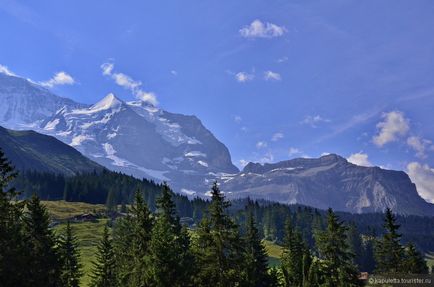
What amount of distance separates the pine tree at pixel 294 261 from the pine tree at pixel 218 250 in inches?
1147

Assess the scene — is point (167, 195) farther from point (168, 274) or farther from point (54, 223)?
point (54, 223)

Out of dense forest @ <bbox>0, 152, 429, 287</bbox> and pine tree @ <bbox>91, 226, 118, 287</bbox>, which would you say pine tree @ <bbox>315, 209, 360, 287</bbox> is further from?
pine tree @ <bbox>91, 226, 118, 287</bbox>

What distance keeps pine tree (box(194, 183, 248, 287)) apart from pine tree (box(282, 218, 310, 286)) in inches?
1147

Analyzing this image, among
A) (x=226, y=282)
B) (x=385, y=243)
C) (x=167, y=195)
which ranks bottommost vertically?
(x=226, y=282)

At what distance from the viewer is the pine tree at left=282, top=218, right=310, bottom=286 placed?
75.1 metres

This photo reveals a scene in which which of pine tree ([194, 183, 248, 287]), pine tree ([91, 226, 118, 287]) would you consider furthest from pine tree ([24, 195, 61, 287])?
pine tree ([194, 183, 248, 287])

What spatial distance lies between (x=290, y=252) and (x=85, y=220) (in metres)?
126

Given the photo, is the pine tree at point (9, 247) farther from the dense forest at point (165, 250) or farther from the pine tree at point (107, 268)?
the pine tree at point (107, 268)

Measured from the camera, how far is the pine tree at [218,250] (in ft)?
149

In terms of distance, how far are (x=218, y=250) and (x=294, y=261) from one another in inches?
1351

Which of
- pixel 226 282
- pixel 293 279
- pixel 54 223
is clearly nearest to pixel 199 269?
pixel 226 282

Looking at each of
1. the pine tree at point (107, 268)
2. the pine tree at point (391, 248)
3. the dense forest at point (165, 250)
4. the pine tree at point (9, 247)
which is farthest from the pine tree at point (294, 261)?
the pine tree at point (9, 247)

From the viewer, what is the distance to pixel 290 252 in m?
77.3

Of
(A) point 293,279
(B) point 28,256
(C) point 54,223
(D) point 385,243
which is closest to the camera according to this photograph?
(B) point 28,256
